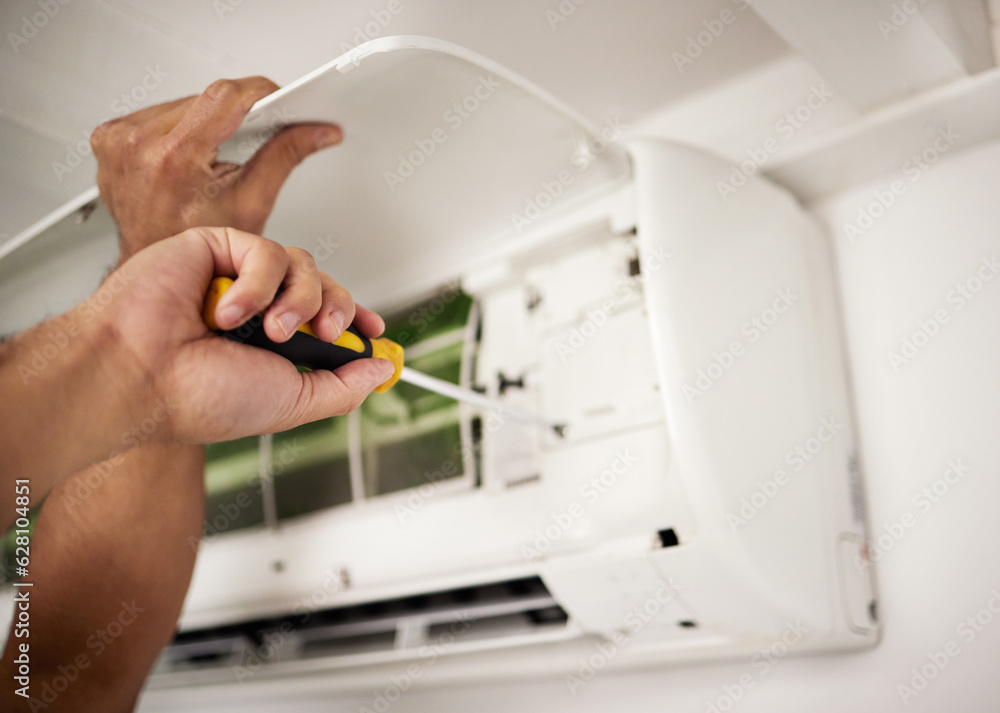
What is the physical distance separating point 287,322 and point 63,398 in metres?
0.19

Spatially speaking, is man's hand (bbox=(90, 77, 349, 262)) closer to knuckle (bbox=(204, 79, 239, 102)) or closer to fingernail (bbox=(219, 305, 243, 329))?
knuckle (bbox=(204, 79, 239, 102))

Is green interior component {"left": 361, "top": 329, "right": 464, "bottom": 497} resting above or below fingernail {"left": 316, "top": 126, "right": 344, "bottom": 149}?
below

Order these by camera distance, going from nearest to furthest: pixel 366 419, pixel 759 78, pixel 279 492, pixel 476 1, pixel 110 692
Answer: pixel 110 692 < pixel 476 1 < pixel 759 78 < pixel 366 419 < pixel 279 492

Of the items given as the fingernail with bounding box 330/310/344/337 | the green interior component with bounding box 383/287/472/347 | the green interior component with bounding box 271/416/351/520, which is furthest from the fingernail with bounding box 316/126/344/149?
the green interior component with bounding box 271/416/351/520

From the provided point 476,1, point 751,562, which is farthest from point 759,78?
point 751,562

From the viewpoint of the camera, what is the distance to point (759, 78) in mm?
1562

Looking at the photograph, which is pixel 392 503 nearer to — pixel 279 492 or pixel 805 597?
pixel 279 492

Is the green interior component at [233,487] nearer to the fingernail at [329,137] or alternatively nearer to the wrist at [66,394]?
the fingernail at [329,137]

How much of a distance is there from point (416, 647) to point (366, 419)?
0.52 meters

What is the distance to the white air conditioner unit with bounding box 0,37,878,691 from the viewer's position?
103 cm

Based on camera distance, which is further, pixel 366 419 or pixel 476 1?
pixel 366 419

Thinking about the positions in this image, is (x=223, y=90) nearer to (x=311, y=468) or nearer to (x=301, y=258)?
(x=301, y=258)

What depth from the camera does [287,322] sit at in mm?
595

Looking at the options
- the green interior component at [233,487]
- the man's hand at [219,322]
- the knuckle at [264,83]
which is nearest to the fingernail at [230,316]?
the man's hand at [219,322]
